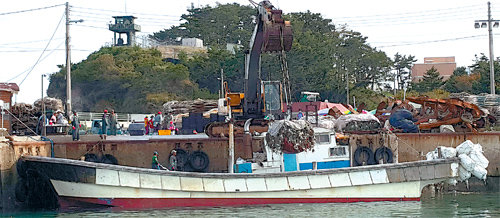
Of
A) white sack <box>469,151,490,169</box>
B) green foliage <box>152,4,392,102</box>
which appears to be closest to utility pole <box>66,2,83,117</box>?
green foliage <box>152,4,392,102</box>

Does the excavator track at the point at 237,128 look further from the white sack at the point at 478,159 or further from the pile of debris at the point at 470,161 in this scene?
the white sack at the point at 478,159

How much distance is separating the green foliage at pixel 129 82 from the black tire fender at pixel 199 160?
123 feet

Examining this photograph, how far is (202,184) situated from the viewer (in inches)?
846

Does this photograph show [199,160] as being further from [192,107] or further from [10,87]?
[192,107]

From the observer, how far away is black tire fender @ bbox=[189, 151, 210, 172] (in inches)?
1014

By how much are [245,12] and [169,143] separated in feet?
231

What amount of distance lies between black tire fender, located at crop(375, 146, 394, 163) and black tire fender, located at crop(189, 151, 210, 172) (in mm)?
5950

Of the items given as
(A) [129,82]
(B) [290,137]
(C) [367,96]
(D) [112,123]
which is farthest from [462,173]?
(A) [129,82]

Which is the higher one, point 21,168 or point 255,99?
point 255,99

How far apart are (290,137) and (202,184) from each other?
2905 mm

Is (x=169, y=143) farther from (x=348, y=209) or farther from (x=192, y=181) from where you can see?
(x=348, y=209)

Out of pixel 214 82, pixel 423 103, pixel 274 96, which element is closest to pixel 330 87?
pixel 214 82

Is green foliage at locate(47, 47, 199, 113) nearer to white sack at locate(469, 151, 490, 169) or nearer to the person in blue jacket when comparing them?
the person in blue jacket

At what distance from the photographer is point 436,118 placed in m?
28.9
